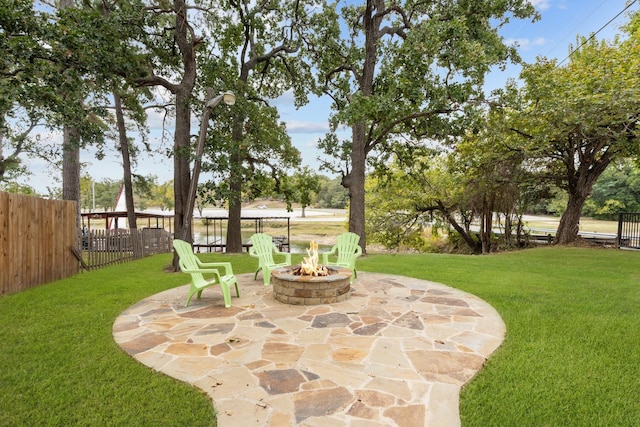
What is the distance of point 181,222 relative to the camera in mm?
7324

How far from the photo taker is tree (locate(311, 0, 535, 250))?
7.47m

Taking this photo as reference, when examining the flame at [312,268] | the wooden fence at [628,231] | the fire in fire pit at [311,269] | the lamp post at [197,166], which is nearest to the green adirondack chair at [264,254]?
the fire in fire pit at [311,269]

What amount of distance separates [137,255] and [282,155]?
17.6 feet

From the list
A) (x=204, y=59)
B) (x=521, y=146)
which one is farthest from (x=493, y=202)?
(x=204, y=59)

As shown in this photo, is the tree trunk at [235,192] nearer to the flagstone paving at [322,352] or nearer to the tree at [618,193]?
the flagstone paving at [322,352]

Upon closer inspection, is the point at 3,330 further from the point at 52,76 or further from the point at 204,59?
the point at 204,59

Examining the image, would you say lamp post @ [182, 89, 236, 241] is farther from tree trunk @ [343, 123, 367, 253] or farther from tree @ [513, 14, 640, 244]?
tree @ [513, 14, 640, 244]

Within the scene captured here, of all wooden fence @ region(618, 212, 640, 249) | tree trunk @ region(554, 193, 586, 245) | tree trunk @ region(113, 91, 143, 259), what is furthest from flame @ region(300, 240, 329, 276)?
wooden fence @ region(618, 212, 640, 249)

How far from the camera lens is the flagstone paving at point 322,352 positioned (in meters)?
2.16

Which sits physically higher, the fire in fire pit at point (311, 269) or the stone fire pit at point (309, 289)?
the fire in fire pit at point (311, 269)

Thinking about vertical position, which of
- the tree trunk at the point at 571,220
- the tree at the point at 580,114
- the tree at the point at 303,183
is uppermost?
the tree at the point at 580,114

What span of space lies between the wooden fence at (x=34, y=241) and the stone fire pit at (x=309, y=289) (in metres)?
4.18

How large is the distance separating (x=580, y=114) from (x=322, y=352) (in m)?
7.82

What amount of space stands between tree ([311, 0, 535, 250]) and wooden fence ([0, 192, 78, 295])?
19.7 feet
